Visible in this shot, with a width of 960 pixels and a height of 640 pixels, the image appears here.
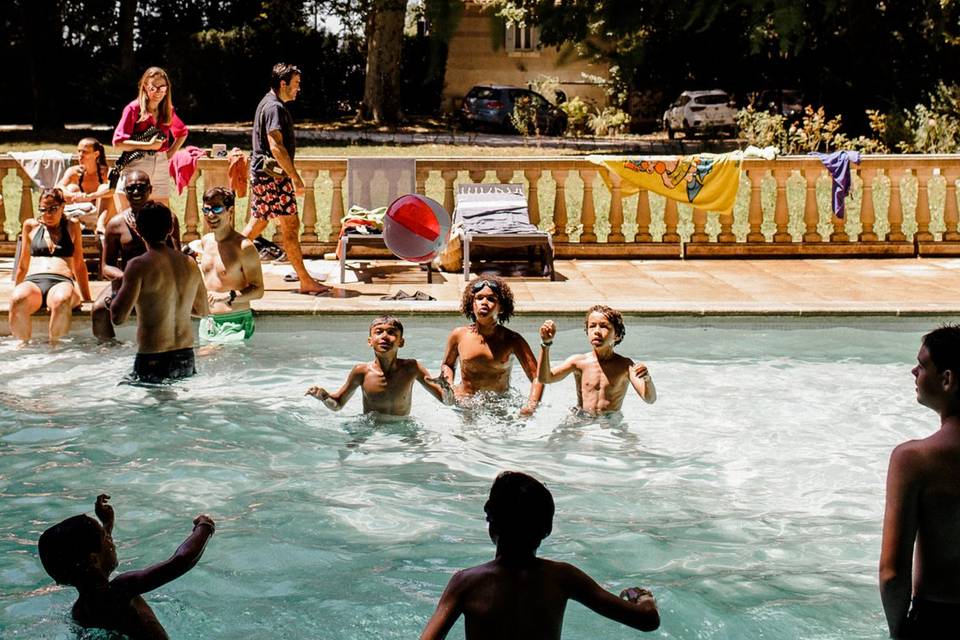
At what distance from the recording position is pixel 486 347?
766 cm

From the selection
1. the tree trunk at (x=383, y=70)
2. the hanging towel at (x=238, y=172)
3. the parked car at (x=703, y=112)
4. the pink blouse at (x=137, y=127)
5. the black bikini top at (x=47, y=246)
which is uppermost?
the tree trunk at (x=383, y=70)

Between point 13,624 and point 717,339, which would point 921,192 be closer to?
point 717,339

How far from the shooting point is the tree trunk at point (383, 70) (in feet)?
108

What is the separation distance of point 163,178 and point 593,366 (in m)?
5.21

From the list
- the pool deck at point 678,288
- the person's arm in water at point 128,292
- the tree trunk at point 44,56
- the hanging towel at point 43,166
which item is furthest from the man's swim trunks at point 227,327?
the tree trunk at point 44,56

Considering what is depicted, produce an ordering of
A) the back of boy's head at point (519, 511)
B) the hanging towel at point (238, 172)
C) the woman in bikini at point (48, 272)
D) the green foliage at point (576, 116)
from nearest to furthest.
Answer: the back of boy's head at point (519, 511), the woman in bikini at point (48, 272), the hanging towel at point (238, 172), the green foliage at point (576, 116)

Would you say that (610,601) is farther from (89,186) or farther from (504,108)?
(504,108)

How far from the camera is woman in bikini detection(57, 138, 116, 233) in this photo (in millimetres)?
10969

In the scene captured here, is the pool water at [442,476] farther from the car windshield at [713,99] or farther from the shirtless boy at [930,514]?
the car windshield at [713,99]

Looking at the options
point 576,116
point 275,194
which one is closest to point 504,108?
point 576,116

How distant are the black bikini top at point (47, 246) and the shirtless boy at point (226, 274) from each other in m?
1.13

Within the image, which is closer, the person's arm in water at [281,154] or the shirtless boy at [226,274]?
the shirtless boy at [226,274]

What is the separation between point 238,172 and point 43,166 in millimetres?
1854

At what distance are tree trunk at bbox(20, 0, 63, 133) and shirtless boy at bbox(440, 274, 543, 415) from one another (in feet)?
84.0
